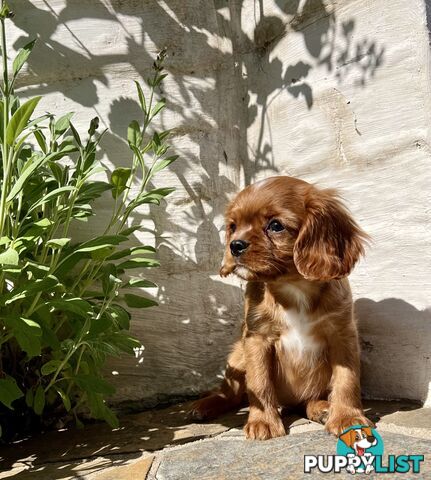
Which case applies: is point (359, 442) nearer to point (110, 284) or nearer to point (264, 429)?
point (264, 429)

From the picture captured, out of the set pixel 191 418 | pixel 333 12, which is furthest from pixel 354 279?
pixel 333 12

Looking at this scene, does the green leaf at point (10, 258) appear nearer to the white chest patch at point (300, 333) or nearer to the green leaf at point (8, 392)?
the green leaf at point (8, 392)

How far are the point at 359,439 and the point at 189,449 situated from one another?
0.69 metres

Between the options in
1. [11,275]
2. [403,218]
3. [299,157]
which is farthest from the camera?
[299,157]

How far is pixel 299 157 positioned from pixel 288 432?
1.48 meters

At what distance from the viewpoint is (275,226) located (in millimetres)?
2781

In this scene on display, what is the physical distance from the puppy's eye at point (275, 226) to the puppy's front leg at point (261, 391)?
1.70 feet

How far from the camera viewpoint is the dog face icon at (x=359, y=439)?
231 centimetres

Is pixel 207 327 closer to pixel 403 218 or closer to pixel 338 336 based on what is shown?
pixel 338 336

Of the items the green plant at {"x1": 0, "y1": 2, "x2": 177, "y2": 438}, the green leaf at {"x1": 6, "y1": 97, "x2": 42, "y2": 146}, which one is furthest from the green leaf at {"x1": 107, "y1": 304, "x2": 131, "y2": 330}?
the green leaf at {"x1": 6, "y1": 97, "x2": 42, "y2": 146}

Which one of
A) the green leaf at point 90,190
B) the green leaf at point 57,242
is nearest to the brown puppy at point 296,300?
the green leaf at point 90,190

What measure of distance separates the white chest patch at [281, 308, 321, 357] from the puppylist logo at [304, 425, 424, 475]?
1.63ft

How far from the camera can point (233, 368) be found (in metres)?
3.19

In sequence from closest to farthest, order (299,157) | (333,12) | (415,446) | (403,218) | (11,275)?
(415,446) → (11,275) → (403,218) → (333,12) → (299,157)
